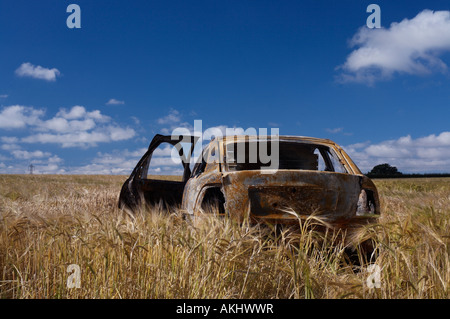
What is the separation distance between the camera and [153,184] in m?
6.46

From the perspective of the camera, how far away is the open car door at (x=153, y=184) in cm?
631

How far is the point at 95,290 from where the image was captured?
266 centimetres

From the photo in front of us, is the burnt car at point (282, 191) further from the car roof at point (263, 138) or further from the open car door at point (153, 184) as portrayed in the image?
the open car door at point (153, 184)

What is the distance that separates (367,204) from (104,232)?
2910 millimetres

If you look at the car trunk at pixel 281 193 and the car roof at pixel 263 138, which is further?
the car roof at pixel 263 138

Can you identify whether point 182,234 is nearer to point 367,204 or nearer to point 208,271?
point 208,271

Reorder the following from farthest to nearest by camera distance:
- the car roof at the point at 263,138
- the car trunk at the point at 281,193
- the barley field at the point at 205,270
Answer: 1. the car roof at the point at 263,138
2. the car trunk at the point at 281,193
3. the barley field at the point at 205,270

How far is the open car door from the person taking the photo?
248 inches

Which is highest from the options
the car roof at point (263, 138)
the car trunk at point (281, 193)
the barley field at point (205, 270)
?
the car roof at point (263, 138)

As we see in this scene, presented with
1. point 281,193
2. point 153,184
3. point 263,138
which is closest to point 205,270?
point 281,193

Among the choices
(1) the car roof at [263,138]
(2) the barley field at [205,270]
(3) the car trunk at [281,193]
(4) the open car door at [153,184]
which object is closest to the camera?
(2) the barley field at [205,270]

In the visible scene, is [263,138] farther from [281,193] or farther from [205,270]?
[205,270]

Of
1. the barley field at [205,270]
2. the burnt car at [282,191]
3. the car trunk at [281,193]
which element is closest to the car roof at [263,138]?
the burnt car at [282,191]
